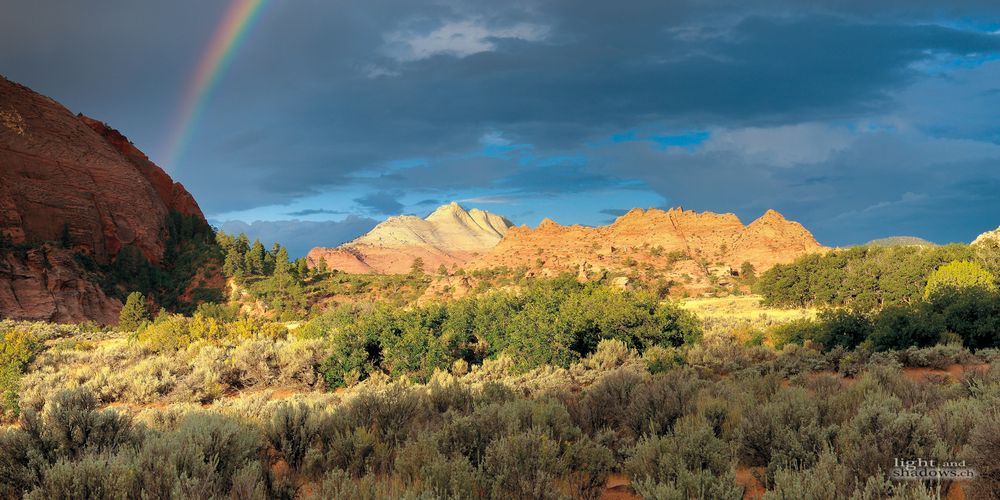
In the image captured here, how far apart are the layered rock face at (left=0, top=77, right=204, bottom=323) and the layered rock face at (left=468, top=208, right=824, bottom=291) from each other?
52896 mm

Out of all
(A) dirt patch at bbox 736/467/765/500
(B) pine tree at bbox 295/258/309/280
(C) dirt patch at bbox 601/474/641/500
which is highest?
(B) pine tree at bbox 295/258/309/280

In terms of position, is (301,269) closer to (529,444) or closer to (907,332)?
(907,332)

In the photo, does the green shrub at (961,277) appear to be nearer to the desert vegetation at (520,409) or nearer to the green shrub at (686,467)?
the desert vegetation at (520,409)

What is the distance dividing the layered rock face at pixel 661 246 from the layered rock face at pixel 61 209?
52.9m

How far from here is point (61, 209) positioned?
70812 millimetres

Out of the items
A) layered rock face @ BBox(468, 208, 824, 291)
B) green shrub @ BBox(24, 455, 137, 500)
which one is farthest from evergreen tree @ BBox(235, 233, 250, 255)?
green shrub @ BBox(24, 455, 137, 500)

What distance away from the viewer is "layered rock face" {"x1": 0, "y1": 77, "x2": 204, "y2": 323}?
193 ft

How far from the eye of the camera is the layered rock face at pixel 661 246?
292ft

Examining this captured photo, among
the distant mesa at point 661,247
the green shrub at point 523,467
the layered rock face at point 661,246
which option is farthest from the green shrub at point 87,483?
the layered rock face at point 661,246

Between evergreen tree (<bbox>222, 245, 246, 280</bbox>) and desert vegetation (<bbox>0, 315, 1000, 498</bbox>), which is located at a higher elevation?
evergreen tree (<bbox>222, 245, 246, 280</bbox>)

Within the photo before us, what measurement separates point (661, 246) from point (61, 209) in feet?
287

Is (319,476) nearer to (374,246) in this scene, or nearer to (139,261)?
(139,261)

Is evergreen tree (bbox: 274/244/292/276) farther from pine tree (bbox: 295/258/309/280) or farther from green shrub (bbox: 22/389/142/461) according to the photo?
green shrub (bbox: 22/389/142/461)

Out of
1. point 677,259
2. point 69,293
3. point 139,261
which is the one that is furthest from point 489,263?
point 69,293
